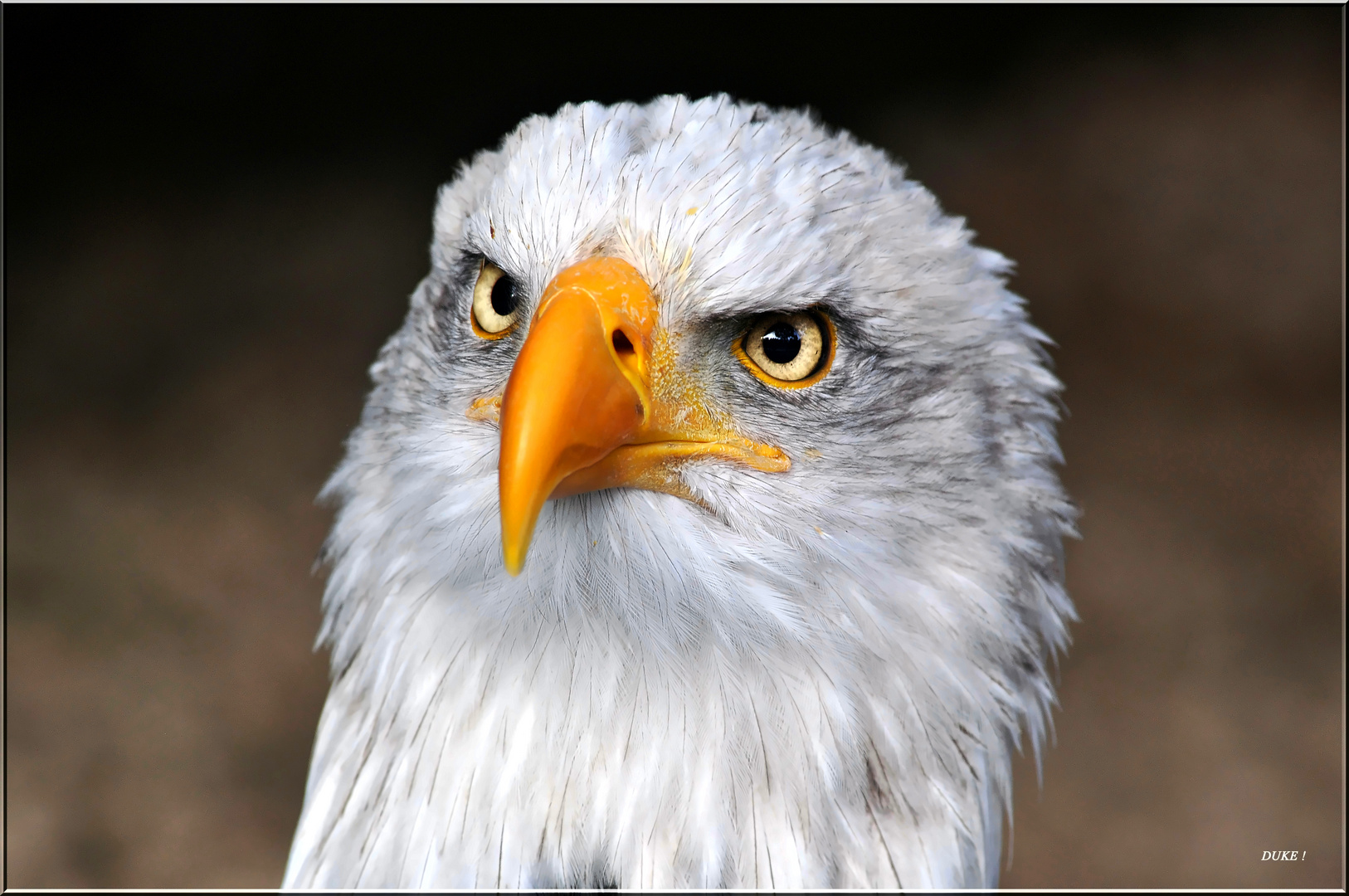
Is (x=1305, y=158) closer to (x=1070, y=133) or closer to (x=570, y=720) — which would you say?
(x=1070, y=133)

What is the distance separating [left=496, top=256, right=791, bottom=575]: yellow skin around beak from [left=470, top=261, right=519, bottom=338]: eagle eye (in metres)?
0.11

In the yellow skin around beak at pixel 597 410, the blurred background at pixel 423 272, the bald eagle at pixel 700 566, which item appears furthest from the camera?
the blurred background at pixel 423 272

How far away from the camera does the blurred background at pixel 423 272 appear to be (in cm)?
362

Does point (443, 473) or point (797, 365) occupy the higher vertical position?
point (797, 365)

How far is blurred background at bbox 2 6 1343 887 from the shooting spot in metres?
3.62

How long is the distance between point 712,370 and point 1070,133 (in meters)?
3.89

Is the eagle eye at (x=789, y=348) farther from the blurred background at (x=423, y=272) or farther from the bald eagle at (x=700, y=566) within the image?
the blurred background at (x=423, y=272)

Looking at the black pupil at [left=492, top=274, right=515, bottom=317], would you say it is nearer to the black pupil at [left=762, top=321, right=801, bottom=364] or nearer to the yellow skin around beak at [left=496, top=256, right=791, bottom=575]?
the yellow skin around beak at [left=496, top=256, right=791, bottom=575]

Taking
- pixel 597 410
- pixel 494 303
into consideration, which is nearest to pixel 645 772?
pixel 597 410

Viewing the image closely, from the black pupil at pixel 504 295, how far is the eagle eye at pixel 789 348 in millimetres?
289

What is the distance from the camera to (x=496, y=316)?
4.00ft

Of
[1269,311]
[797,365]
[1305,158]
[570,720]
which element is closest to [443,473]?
[570,720]

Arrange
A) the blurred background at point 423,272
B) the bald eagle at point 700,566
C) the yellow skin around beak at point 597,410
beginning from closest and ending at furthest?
the yellow skin around beak at point 597,410 → the bald eagle at point 700,566 → the blurred background at point 423,272

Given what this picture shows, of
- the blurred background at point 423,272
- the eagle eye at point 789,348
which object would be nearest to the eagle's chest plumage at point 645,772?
the eagle eye at point 789,348
